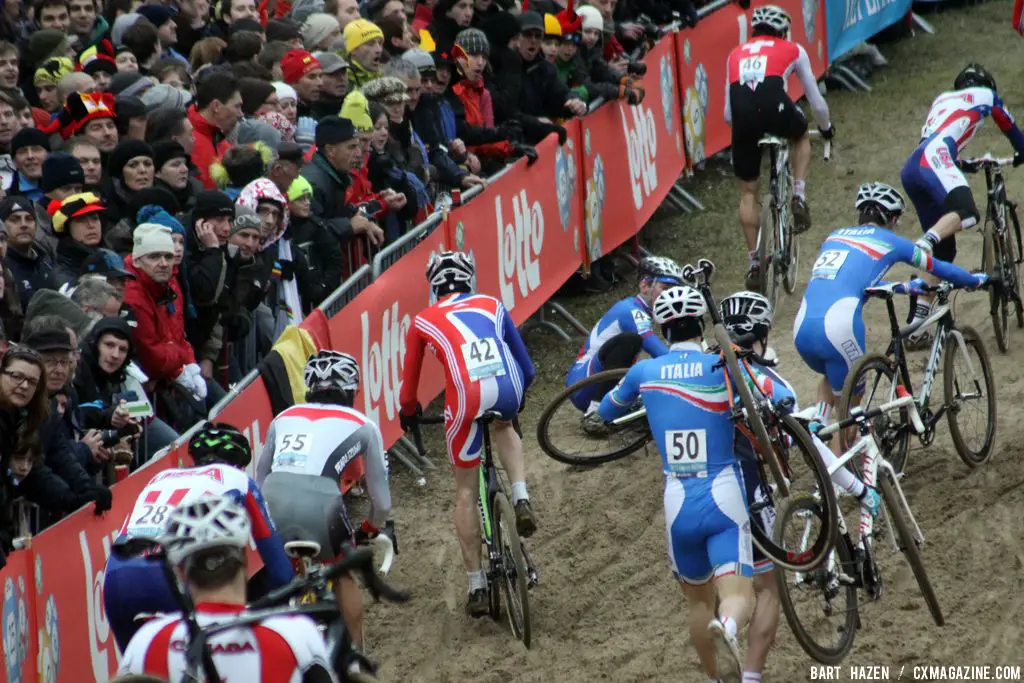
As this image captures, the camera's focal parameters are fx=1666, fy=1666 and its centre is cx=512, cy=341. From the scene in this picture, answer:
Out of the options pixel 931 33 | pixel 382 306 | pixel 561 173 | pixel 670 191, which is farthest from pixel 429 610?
pixel 931 33

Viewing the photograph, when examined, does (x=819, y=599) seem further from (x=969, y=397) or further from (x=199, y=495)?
(x=199, y=495)

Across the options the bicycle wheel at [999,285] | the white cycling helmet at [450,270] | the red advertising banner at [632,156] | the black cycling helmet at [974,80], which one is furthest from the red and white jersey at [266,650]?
the red advertising banner at [632,156]

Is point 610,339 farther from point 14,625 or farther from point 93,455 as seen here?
point 14,625

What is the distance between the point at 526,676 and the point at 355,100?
507cm

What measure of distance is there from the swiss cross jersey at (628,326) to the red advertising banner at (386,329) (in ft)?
4.34

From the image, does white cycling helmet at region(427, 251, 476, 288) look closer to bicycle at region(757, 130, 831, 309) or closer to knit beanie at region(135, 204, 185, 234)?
knit beanie at region(135, 204, 185, 234)

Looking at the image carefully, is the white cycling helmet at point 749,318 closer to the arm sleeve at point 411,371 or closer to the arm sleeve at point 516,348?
the arm sleeve at point 516,348

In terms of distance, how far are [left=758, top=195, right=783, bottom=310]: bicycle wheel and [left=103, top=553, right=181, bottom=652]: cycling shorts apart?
25.6 ft

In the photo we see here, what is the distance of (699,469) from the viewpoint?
8.34 metres

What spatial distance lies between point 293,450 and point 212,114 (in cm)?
394

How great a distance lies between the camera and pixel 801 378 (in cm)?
1347

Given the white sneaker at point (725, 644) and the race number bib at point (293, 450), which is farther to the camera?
the race number bib at point (293, 450)

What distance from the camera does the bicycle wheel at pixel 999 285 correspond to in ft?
42.2

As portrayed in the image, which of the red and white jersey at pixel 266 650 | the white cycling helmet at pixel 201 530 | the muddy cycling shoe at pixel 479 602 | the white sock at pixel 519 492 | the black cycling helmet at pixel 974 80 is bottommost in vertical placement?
the muddy cycling shoe at pixel 479 602
